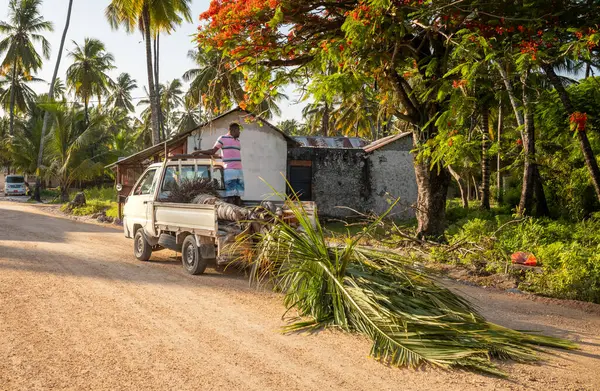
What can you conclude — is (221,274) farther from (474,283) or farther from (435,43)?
(435,43)

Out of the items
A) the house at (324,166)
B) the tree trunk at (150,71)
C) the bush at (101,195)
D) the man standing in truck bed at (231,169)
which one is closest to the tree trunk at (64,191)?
the bush at (101,195)

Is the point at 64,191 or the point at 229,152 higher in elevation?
the point at 229,152

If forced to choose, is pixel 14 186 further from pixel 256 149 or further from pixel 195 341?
pixel 195 341

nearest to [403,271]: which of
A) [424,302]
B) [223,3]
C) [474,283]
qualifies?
[424,302]

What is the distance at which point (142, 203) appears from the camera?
9.91 meters

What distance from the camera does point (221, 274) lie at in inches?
333

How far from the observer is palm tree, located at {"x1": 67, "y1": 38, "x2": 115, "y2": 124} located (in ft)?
137

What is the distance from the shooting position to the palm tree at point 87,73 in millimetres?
41812

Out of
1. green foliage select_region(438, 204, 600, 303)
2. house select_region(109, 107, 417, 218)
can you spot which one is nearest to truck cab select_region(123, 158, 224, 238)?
green foliage select_region(438, 204, 600, 303)

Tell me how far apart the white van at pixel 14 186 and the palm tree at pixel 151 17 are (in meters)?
23.7

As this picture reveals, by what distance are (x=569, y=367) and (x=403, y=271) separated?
1.83m

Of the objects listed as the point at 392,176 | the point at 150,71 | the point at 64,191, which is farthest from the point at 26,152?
the point at 392,176

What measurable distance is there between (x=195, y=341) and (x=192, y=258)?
3.61 meters

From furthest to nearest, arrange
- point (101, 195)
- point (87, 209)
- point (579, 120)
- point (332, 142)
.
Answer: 1. point (101, 195)
2. point (332, 142)
3. point (87, 209)
4. point (579, 120)
